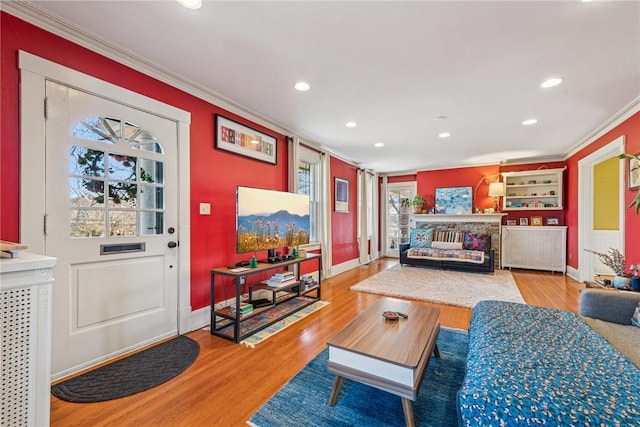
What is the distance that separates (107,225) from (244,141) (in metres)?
1.75

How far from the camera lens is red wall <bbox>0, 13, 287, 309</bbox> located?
1.72m

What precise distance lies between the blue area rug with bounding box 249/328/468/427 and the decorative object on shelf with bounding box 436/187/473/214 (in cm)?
534

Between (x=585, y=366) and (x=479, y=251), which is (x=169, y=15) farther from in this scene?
(x=479, y=251)

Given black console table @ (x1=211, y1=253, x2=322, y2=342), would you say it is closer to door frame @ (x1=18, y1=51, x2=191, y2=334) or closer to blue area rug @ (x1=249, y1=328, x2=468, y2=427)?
blue area rug @ (x1=249, y1=328, x2=468, y2=427)

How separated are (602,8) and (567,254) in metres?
5.57

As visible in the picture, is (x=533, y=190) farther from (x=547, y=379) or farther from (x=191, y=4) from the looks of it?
(x=191, y=4)

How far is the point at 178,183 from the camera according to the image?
2652 millimetres

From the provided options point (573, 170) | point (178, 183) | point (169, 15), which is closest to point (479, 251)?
point (573, 170)

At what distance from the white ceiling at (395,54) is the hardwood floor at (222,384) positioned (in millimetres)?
2474

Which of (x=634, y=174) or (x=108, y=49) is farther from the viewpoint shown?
(x=634, y=174)

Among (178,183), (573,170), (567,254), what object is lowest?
(567,254)

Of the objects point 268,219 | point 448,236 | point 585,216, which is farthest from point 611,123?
point 268,219

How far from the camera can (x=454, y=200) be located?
6.79 m

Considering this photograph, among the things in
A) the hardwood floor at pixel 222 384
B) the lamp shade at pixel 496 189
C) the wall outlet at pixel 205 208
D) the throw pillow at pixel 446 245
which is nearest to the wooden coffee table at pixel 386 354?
the hardwood floor at pixel 222 384
